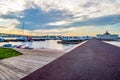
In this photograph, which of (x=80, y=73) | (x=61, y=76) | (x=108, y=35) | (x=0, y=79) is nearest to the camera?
(x=0, y=79)

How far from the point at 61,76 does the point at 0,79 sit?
7.38ft

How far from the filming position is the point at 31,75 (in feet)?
25.7

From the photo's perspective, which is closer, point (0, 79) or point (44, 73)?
point (0, 79)

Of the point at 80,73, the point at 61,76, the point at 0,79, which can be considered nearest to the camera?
the point at 0,79

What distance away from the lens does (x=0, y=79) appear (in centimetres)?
720

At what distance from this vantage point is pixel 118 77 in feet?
24.5

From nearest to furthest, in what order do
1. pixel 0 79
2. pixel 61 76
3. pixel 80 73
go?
pixel 0 79 < pixel 61 76 < pixel 80 73

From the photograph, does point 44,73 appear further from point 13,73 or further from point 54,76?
point 13,73

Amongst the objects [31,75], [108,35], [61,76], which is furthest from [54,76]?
[108,35]

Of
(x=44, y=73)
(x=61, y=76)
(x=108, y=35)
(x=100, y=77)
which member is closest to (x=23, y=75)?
(x=44, y=73)

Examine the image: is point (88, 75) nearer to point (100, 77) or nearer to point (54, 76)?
point (100, 77)

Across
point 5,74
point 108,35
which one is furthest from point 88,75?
point 108,35

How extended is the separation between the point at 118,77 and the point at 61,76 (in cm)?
213

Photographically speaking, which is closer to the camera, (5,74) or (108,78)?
(108,78)
